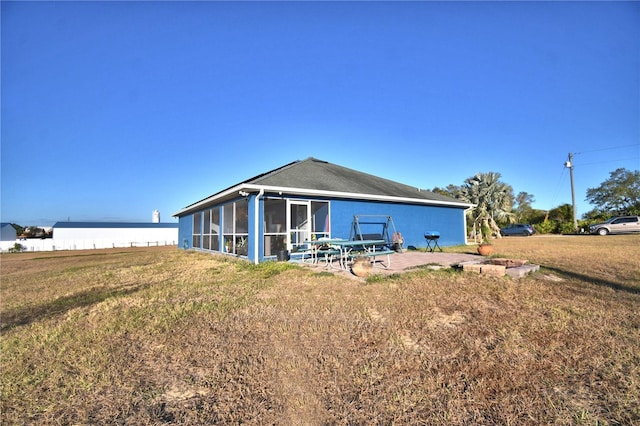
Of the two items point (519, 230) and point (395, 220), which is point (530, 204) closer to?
point (519, 230)

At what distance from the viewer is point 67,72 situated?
11.1 metres

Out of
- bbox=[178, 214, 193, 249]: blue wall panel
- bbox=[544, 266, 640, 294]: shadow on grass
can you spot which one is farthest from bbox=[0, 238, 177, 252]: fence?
bbox=[544, 266, 640, 294]: shadow on grass

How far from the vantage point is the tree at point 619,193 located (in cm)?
3553

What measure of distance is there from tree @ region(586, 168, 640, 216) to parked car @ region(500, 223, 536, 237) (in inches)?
669

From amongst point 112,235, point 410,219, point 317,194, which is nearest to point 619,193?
point 410,219

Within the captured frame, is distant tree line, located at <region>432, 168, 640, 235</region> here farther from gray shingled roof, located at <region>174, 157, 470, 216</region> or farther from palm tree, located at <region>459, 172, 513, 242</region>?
gray shingled roof, located at <region>174, 157, 470, 216</region>

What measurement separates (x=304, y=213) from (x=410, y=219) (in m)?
5.74

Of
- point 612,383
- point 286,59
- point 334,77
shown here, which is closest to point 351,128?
point 334,77

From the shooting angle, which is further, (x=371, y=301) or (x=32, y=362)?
(x=371, y=301)

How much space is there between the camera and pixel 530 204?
48.3m

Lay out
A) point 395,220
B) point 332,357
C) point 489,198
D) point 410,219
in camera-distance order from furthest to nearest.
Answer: point 489,198, point 410,219, point 395,220, point 332,357

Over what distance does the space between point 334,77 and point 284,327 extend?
44.9 ft

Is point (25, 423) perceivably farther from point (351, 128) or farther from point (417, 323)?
point (351, 128)

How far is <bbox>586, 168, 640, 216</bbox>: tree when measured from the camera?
35.5 m
